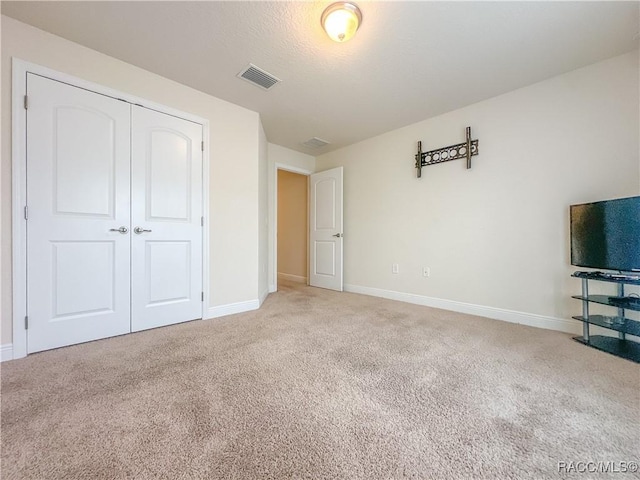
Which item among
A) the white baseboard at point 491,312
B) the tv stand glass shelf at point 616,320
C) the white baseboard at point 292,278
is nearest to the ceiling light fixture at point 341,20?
the tv stand glass shelf at point 616,320

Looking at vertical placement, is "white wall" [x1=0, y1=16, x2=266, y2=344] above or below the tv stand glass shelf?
above

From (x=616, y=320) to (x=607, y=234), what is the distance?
69 centimetres

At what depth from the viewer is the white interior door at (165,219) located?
2273 millimetres

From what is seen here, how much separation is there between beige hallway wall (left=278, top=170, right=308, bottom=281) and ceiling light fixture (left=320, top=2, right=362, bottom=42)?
3.42 meters

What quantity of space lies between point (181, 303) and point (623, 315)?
3880 mm

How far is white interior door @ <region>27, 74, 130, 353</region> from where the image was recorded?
6.04 ft

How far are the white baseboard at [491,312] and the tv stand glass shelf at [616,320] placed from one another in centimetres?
15

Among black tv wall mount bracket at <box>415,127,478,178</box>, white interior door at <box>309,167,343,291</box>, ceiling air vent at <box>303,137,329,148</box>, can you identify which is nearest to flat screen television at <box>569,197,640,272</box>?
black tv wall mount bracket at <box>415,127,478,178</box>

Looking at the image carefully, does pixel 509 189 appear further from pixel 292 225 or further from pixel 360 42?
pixel 292 225

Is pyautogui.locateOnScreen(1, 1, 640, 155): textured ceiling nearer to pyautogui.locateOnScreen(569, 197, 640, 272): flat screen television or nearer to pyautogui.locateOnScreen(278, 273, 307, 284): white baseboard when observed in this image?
→ pyautogui.locateOnScreen(569, 197, 640, 272): flat screen television

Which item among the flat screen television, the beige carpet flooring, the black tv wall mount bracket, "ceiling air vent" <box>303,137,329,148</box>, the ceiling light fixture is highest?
"ceiling air vent" <box>303,137,329,148</box>

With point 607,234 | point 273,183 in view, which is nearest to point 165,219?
point 273,183

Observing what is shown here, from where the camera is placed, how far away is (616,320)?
6.42ft

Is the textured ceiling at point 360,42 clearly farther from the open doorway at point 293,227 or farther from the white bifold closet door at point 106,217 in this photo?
the open doorway at point 293,227
